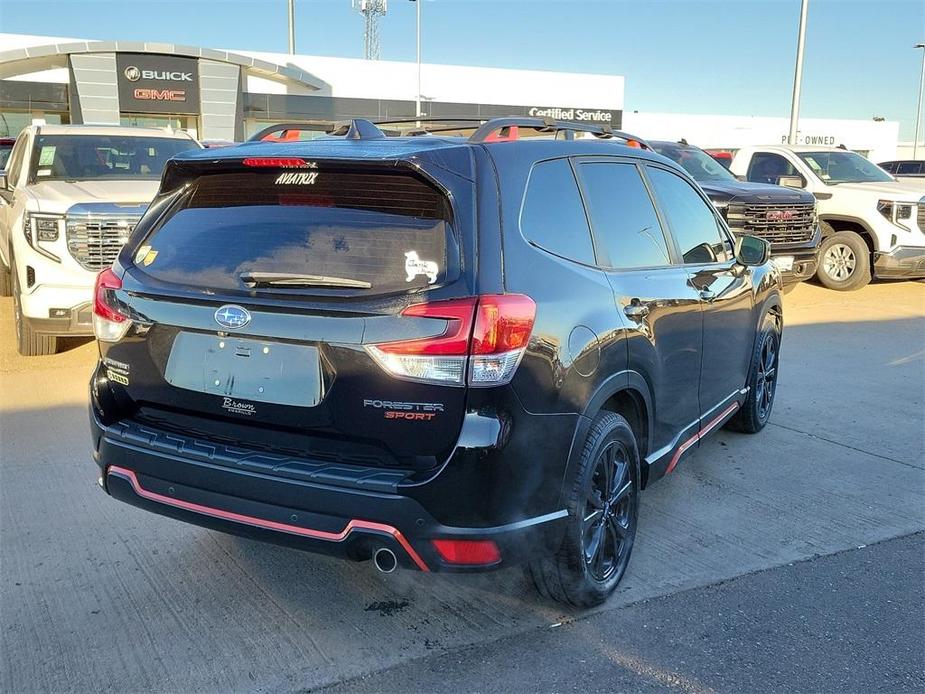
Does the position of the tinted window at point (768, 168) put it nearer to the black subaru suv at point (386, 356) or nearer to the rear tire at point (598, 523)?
the black subaru suv at point (386, 356)

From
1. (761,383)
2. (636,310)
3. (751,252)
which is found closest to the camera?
(636,310)

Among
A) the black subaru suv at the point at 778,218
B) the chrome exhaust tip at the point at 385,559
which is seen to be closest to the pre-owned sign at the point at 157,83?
the black subaru suv at the point at 778,218

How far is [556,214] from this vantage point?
3.31m

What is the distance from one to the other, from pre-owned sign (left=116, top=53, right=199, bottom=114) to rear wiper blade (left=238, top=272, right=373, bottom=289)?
3318 cm

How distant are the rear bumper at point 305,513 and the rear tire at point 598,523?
0.51 feet

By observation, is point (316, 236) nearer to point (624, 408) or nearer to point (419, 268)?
point (419, 268)

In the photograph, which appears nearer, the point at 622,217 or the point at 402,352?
the point at 402,352

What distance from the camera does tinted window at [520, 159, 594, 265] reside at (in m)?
3.14

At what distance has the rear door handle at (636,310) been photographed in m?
3.51

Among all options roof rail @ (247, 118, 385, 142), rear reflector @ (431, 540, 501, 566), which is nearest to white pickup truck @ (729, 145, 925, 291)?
roof rail @ (247, 118, 385, 142)

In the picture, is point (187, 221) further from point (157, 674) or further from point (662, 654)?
point (662, 654)

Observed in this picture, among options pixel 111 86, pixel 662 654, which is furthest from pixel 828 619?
pixel 111 86

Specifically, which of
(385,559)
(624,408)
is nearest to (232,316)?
(385,559)

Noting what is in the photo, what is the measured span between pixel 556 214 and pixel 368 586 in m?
1.72
